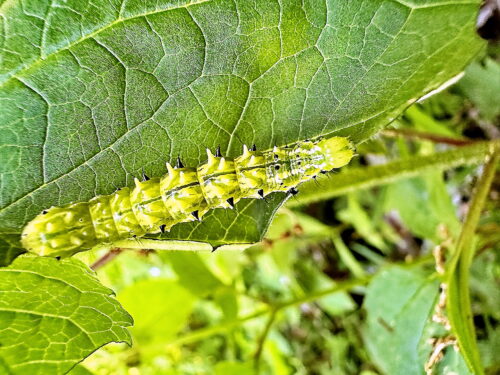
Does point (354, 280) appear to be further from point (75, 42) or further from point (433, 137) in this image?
point (75, 42)

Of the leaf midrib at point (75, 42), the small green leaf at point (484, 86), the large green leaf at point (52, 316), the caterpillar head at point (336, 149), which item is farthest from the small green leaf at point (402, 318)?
the leaf midrib at point (75, 42)

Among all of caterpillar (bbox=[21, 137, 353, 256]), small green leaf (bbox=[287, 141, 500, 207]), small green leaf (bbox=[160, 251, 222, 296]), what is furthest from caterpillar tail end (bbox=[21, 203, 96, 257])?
small green leaf (bbox=[160, 251, 222, 296])

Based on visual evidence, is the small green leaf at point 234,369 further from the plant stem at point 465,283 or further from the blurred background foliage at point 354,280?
the plant stem at point 465,283

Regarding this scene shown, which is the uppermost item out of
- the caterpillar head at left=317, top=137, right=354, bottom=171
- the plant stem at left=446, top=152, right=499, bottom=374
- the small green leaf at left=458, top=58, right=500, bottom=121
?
the small green leaf at left=458, top=58, right=500, bottom=121

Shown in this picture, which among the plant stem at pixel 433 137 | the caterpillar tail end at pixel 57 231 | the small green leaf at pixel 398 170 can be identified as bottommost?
the caterpillar tail end at pixel 57 231

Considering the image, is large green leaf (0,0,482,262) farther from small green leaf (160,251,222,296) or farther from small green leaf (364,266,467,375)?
small green leaf (160,251,222,296)

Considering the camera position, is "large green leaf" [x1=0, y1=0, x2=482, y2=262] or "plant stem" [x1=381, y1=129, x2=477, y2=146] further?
"plant stem" [x1=381, y1=129, x2=477, y2=146]

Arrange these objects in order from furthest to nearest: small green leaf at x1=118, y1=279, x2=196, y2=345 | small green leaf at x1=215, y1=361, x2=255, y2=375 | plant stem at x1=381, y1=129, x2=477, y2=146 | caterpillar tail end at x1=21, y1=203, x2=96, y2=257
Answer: small green leaf at x1=118, y1=279, x2=196, y2=345, small green leaf at x1=215, y1=361, x2=255, y2=375, plant stem at x1=381, y1=129, x2=477, y2=146, caterpillar tail end at x1=21, y1=203, x2=96, y2=257
